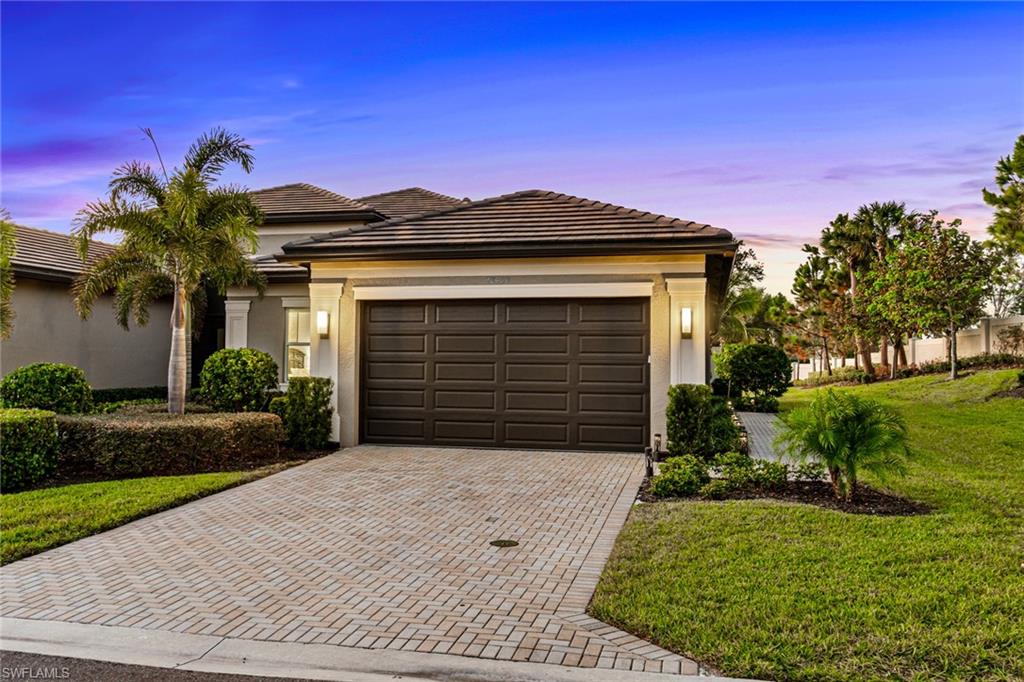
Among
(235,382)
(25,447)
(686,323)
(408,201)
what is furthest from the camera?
(408,201)

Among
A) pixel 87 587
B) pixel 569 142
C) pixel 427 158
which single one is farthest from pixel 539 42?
pixel 87 587

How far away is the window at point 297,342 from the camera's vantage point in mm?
16109

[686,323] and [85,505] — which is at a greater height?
[686,323]

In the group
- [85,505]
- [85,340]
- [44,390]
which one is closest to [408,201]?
[85,340]

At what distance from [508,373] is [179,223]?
5.68 m

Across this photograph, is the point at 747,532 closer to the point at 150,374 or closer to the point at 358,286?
the point at 358,286

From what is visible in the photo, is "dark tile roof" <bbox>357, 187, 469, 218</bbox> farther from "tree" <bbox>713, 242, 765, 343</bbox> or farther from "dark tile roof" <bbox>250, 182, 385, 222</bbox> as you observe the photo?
"tree" <bbox>713, 242, 765, 343</bbox>

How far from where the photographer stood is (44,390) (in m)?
10.8

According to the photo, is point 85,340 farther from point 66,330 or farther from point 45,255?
point 45,255

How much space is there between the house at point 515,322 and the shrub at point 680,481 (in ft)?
8.50

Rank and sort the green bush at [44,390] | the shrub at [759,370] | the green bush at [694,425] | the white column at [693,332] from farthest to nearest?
the shrub at [759,370] → the white column at [693,332] → the green bush at [44,390] → the green bush at [694,425]

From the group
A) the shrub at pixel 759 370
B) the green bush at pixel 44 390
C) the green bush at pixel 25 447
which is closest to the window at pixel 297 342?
the green bush at pixel 44 390

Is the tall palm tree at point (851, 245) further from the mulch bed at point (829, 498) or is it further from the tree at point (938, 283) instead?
the mulch bed at point (829, 498)

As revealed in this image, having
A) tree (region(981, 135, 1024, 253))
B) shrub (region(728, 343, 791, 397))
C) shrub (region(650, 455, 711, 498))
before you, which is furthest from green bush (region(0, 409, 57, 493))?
tree (region(981, 135, 1024, 253))
